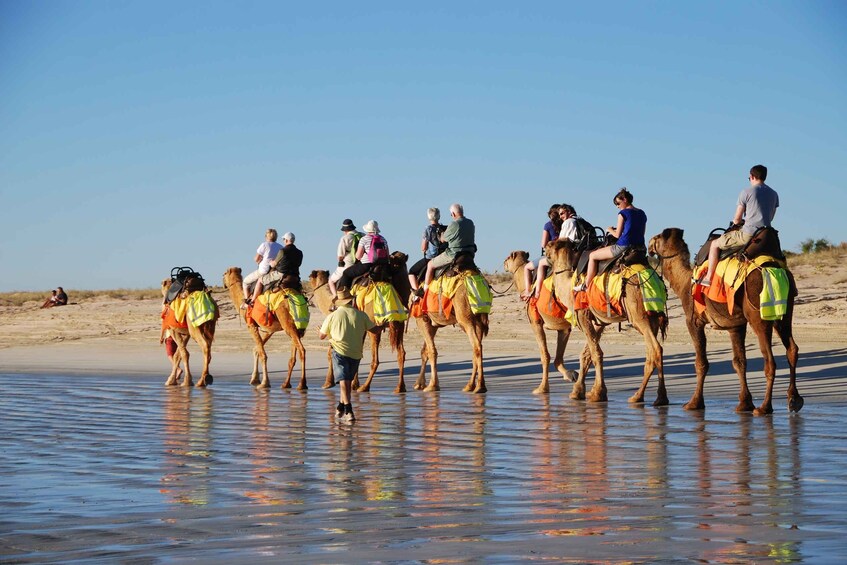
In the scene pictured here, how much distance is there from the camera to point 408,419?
1530 cm

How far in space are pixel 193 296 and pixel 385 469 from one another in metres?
13.0

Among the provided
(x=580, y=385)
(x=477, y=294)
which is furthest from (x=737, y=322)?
(x=477, y=294)

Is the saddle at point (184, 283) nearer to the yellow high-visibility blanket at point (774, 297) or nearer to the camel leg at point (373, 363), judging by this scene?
the camel leg at point (373, 363)

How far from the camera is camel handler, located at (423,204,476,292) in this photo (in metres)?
21.2

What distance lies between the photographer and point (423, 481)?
32.3 feet

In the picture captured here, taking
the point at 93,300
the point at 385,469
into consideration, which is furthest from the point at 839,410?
the point at 93,300

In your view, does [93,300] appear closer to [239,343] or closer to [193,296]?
[239,343]

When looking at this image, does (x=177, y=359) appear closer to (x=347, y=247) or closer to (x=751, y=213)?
(x=347, y=247)

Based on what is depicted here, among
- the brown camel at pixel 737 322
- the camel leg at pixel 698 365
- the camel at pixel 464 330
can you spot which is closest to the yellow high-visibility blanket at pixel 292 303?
the camel at pixel 464 330

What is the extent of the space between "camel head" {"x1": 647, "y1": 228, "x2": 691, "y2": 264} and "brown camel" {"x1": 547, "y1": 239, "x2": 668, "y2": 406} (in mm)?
540

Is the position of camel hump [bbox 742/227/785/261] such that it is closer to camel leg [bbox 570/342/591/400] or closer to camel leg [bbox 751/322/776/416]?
camel leg [bbox 751/322/776/416]

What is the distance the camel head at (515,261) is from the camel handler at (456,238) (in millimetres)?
802

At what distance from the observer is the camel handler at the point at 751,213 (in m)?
15.4

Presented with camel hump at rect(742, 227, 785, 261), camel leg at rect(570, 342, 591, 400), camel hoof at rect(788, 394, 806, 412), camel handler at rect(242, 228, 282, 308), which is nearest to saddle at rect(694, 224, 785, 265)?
camel hump at rect(742, 227, 785, 261)
